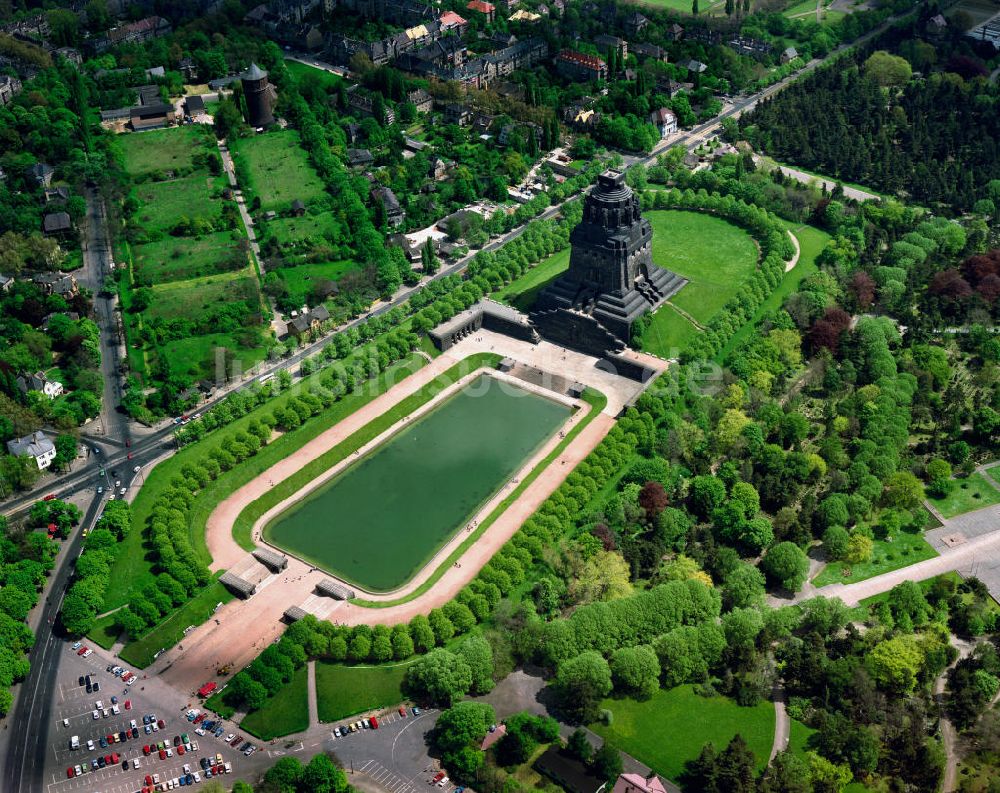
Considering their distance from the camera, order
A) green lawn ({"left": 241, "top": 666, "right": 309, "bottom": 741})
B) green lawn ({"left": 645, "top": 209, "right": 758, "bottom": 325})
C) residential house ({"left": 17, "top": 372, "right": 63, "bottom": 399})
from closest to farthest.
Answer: green lawn ({"left": 241, "top": 666, "right": 309, "bottom": 741}) < residential house ({"left": 17, "top": 372, "right": 63, "bottom": 399}) < green lawn ({"left": 645, "top": 209, "right": 758, "bottom": 325})

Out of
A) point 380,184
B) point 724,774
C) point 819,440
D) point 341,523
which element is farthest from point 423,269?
point 724,774

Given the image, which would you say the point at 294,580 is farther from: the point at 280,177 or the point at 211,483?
the point at 280,177

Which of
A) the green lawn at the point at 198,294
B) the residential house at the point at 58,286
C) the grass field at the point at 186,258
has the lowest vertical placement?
the green lawn at the point at 198,294

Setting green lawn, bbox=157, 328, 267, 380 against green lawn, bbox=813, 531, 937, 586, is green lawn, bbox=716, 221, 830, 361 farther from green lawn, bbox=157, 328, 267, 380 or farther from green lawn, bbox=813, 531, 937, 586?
green lawn, bbox=157, 328, 267, 380

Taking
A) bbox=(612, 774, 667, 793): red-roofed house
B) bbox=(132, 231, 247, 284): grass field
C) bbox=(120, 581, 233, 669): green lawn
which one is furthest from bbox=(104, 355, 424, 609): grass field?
bbox=(612, 774, 667, 793): red-roofed house

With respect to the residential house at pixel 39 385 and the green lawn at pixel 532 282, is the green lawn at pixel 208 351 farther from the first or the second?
the green lawn at pixel 532 282

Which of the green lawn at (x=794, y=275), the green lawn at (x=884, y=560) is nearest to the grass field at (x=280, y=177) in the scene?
the green lawn at (x=794, y=275)

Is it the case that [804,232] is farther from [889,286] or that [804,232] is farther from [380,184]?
[380,184]
